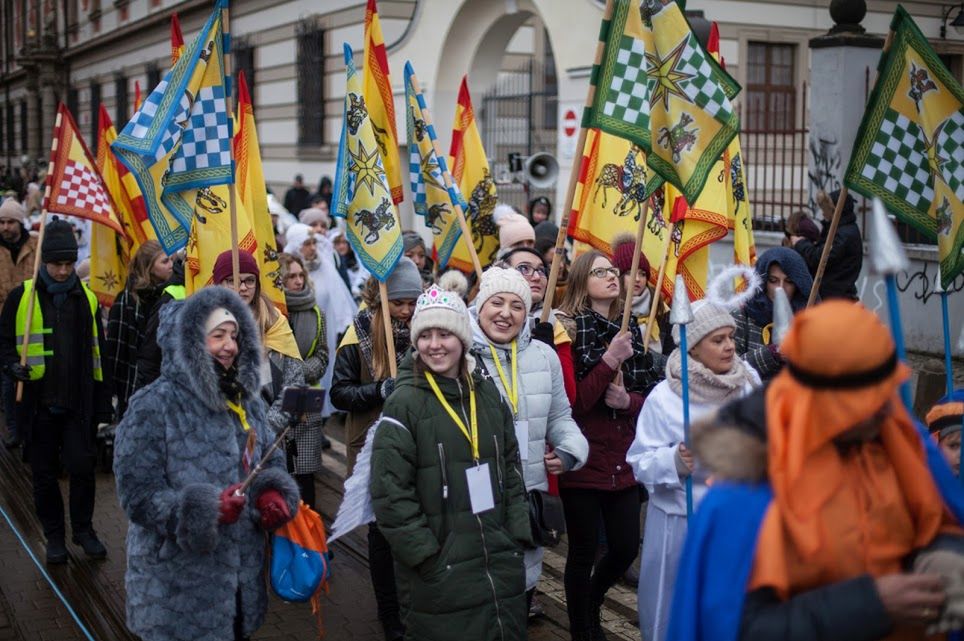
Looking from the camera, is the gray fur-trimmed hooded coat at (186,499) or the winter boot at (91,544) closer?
the gray fur-trimmed hooded coat at (186,499)

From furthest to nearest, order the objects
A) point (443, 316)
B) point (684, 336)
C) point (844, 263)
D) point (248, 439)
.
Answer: point (844, 263), point (248, 439), point (443, 316), point (684, 336)

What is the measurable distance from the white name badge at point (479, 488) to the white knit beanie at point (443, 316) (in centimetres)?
49

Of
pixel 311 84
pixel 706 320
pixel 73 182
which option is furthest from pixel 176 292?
pixel 311 84

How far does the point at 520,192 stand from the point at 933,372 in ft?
33.1

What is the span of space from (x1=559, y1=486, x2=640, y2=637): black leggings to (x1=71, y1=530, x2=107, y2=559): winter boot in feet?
9.94

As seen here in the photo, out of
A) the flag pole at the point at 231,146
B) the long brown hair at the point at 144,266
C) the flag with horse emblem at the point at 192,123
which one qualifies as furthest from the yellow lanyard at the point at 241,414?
the long brown hair at the point at 144,266

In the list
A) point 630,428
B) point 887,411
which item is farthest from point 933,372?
point 887,411

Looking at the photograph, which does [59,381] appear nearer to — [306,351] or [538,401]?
[306,351]

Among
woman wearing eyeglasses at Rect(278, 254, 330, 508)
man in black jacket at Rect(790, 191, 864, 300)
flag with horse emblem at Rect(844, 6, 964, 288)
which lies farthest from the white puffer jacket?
man in black jacket at Rect(790, 191, 864, 300)

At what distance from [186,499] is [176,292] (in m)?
2.88

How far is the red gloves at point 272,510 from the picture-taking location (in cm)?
411

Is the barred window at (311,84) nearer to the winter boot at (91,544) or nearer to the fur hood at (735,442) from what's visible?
the winter boot at (91,544)

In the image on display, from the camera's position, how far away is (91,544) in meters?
6.66

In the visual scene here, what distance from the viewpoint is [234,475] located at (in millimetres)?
4160
